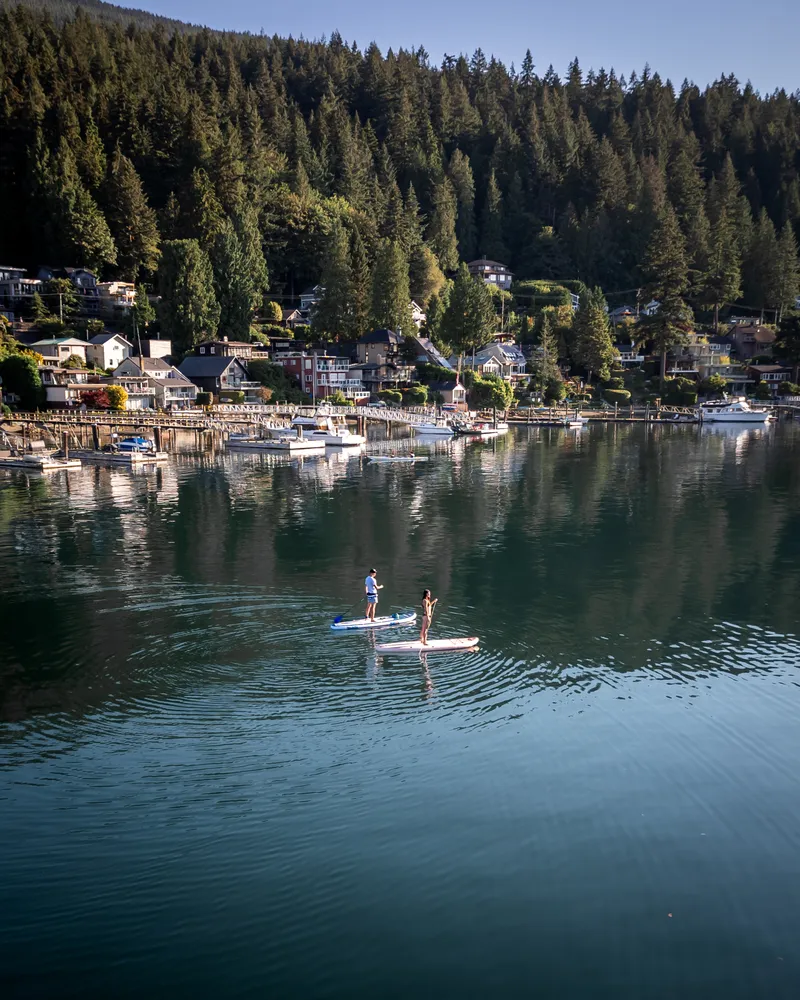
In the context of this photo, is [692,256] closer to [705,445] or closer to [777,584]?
[705,445]

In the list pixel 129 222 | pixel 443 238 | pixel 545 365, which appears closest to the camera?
pixel 129 222

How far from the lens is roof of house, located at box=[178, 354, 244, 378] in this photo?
11025 centimetres

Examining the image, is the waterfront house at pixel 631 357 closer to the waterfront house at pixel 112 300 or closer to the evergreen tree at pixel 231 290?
the evergreen tree at pixel 231 290

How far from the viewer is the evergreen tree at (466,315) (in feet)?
417

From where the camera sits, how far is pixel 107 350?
350ft

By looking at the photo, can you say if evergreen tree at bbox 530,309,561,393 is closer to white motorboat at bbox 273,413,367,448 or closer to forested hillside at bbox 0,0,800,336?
forested hillside at bbox 0,0,800,336

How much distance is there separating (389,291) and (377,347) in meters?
9.99

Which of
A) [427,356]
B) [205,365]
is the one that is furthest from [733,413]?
[205,365]

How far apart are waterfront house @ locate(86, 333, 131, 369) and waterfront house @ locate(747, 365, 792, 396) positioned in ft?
357

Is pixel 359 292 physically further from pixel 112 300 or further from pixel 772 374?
pixel 772 374

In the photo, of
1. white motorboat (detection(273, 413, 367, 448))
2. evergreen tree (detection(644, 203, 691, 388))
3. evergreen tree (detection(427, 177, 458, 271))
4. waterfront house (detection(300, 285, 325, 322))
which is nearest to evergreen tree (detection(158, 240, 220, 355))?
waterfront house (detection(300, 285, 325, 322))

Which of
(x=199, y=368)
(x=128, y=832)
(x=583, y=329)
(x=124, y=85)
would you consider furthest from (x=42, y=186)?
(x=128, y=832)

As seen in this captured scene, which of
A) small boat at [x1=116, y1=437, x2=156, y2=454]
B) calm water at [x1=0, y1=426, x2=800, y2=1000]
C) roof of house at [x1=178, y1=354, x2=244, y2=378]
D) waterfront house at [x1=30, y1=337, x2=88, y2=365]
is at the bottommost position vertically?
calm water at [x1=0, y1=426, x2=800, y2=1000]

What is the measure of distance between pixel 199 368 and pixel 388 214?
6332 centimetres
